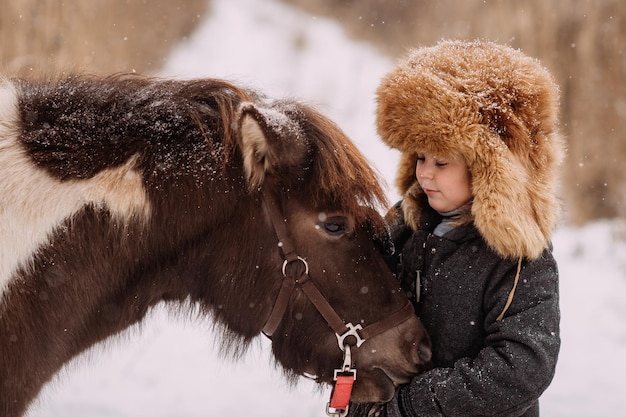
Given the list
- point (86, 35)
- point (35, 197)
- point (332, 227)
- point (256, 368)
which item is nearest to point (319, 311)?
point (332, 227)

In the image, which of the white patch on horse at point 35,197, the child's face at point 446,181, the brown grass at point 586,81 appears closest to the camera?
the white patch on horse at point 35,197

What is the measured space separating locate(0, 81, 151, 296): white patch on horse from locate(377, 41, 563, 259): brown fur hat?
3.33 feet

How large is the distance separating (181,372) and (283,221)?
11.2 feet

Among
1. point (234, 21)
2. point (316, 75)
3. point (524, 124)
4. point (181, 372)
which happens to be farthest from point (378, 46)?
point (524, 124)

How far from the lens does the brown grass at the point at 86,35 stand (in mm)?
6051

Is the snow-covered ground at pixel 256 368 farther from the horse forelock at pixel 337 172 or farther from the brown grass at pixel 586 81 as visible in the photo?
the brown grass at pixel 586 81

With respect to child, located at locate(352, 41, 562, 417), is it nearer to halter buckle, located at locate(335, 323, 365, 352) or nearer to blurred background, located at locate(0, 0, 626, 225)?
halter buckle, located at locate(335, 323, 365, 352)

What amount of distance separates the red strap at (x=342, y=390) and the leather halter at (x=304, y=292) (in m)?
0.11

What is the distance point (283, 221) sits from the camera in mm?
2160

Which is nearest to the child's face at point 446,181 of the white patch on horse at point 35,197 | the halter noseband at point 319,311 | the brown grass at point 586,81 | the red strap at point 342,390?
the halter noseband at point 319,311

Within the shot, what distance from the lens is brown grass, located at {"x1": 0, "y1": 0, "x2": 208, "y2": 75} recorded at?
6051mm

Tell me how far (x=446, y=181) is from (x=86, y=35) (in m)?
7.40

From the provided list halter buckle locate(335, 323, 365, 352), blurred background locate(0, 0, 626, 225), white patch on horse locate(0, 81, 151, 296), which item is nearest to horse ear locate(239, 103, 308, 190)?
white patch on horse locate(0, 81, 151, 296)

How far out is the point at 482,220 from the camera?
87.4 inches
